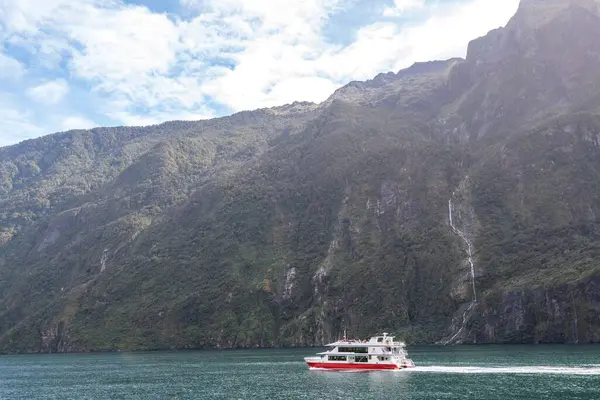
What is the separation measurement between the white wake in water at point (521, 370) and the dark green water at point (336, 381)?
0.56 ft

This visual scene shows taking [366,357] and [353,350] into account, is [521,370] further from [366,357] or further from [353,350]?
[353,350]

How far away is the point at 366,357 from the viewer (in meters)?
149

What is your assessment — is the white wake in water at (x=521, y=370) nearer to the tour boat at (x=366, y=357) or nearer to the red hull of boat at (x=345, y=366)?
the tour boat at (x=366, y=357)

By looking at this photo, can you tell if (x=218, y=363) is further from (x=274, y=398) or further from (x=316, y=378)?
(x=274, y=398)

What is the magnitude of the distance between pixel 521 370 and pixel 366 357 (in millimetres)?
36941

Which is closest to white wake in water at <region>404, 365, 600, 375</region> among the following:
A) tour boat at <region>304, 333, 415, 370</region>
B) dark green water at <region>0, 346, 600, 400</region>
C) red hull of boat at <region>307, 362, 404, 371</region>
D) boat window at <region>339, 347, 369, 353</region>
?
dark green water at <region>0, 346, 600, 400</region>

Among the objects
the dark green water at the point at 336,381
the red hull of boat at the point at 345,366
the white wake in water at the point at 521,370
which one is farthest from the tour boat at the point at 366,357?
the white wake in water at the point at 521,370

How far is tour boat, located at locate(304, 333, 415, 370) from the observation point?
5714 inches

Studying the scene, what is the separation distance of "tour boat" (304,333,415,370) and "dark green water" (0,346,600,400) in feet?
15.6

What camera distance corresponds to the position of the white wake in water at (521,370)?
11688cm

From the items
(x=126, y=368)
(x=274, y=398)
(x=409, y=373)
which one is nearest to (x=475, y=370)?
(x=409, y=373)

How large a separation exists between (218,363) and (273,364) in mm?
20059

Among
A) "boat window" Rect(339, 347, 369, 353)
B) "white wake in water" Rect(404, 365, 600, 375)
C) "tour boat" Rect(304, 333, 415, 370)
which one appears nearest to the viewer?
"white wake in water" Rect(404, 365, 600, 375)

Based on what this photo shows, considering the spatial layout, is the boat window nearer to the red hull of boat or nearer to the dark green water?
the red hull of boat
